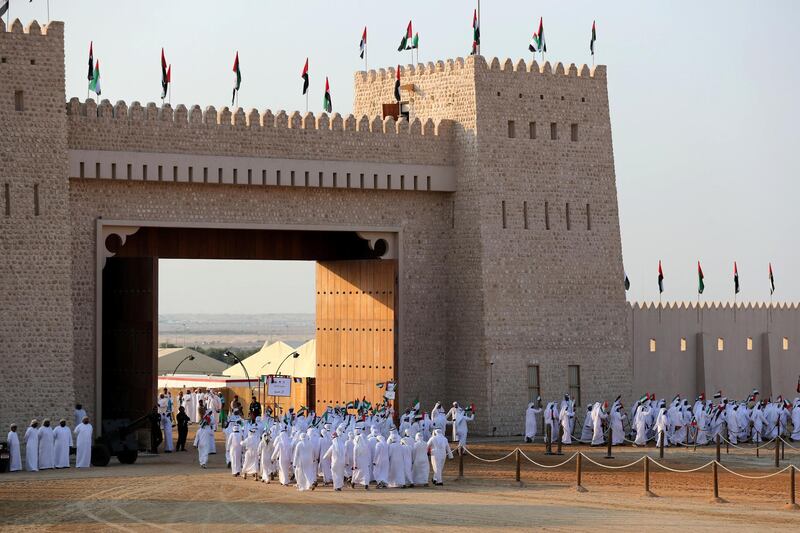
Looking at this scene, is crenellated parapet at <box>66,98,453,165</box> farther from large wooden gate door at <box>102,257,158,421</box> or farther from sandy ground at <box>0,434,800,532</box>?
sandy ground at <box>0,434,800,532</box>

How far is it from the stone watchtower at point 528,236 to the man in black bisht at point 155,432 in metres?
6.64

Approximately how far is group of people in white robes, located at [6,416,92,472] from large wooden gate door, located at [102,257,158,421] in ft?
6.07

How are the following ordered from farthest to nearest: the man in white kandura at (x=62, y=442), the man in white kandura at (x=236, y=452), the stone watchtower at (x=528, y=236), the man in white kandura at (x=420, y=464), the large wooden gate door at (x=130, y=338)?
the stone watchtower at (x=528, y=236) → the large wooden gate door at (x=130, y=338) → the man in white kandura at (x=62, y=442) → the man in white kandura at (x=236, y=452) → the man in white kandura at (x=420, y=464)

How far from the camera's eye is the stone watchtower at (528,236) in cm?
3391

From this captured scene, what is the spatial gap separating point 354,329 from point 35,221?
326 inches

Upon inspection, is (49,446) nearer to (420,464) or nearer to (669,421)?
(420,464)

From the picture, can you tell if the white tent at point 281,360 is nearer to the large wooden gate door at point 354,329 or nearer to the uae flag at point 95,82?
the large wooden gate door at point 354,329

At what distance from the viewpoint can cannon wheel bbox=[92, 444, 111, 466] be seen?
28.8m

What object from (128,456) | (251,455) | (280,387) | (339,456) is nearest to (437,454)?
(339,456)

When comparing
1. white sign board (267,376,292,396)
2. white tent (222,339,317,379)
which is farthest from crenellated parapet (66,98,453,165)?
white tent (222,339,317,379)

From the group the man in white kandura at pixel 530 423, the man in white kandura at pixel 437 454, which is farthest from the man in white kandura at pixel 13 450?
the man in white kandura at pixel 530 423

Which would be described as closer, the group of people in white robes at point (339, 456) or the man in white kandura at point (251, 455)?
the group of people in white robes at point (339, 456)

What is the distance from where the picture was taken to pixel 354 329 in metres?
35.1

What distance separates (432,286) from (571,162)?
4103 mm
